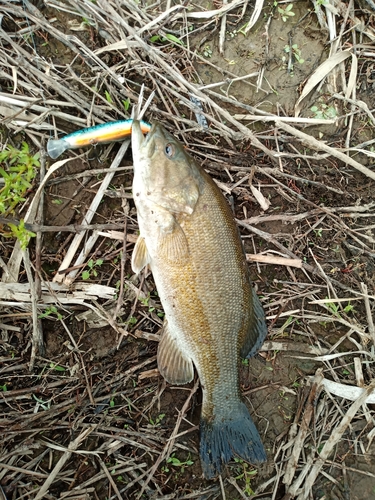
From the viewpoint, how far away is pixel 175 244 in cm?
305

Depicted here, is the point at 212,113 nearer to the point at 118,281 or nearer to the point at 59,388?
the point at 118,281

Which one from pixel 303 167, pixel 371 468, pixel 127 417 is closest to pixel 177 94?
pixel 303 167

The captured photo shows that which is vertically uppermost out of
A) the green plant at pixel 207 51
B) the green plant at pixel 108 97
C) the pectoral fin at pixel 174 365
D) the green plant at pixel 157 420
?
the green plant at pixel 207 51

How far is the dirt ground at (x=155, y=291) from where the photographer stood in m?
3.40

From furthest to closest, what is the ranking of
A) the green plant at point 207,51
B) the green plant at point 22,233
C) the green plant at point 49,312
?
the green plant at point 207,51
the green plant at point 49,312
the green plant at point 22,233

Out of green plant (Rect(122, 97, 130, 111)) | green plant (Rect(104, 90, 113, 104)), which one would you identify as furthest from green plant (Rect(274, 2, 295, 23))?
green plant (Rect(104, 90, 113, 104))

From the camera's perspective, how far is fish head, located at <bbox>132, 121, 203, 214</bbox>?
3.05 metres

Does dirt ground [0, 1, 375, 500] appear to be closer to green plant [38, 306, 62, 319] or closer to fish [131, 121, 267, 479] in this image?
green plant [38, 306, 62, 319]

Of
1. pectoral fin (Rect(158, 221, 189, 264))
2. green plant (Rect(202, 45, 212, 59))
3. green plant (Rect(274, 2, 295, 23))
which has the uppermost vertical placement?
green plant (Rect(274, 2, 295, 23))

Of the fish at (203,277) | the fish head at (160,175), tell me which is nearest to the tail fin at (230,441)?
the fish at (203,277)

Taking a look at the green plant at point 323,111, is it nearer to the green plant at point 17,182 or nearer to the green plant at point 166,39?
the green plant at point 166,39

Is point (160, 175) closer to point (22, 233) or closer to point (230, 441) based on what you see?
point (22, 233)

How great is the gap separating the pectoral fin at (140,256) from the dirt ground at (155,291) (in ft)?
0.88

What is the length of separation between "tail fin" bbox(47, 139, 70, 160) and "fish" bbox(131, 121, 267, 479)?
60 cm
